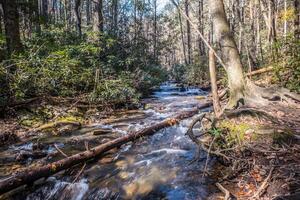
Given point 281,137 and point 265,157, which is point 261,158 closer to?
point 265,157

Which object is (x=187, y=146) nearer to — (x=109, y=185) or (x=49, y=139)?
(x=109, y=185)

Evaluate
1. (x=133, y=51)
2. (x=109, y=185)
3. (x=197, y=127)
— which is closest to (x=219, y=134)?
(x=109, y=185)

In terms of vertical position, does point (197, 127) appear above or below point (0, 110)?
below

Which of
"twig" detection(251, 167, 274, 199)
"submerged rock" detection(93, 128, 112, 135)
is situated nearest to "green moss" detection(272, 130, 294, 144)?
"twig" detection(251, 167, 274, 199)

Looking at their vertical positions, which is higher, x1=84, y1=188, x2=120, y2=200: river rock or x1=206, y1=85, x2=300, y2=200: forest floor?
x1=206, y1=85, x2=300, y2=200: forest floor

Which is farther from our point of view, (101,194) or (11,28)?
(11,28)

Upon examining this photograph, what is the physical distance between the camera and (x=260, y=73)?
1170 cm

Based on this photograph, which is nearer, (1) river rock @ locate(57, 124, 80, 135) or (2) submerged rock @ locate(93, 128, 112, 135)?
(2) submerged rock @ locate(93, 128, 112, 135)

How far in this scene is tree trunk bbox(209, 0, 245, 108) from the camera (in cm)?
699

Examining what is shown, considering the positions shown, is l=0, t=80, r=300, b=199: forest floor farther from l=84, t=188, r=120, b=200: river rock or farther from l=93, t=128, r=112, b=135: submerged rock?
l=93, t=128, r=112, b=135: submerged rock

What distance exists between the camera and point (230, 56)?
707cm

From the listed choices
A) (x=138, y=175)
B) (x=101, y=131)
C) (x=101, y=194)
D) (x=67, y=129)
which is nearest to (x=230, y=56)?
(x=138, y=175)

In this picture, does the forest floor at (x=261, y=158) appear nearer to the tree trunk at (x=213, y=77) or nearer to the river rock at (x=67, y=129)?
the tree trunk at (x=213, y=77)

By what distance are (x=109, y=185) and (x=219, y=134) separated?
6.97 ft
